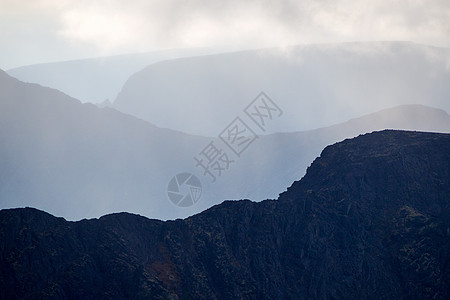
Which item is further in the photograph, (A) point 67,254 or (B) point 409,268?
(B) point 409,268

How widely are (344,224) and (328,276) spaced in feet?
26.1

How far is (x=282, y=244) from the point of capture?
74625 mm

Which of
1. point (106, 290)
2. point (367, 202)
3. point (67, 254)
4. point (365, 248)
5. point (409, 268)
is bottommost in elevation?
point (409, 268)

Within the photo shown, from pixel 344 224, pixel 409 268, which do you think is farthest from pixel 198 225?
pixel 409 268

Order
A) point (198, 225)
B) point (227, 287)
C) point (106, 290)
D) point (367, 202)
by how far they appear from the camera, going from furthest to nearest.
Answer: point (367, 202) < point (198, 225) < point (227, 287) < point (106, 290)

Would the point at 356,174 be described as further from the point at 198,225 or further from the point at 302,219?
the point at 198,225

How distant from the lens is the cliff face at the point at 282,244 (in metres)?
62.7

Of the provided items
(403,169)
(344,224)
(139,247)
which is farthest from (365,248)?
(139,247)

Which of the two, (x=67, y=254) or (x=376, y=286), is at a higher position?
(x=67, y=254)

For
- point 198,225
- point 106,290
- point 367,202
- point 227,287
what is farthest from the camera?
point 367,202

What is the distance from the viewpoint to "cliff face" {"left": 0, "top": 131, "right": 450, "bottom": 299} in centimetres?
6266

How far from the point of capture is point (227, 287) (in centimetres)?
6769

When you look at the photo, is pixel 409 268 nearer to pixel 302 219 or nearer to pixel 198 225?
pixel 302 219

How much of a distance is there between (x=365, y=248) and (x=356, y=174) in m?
11.4
